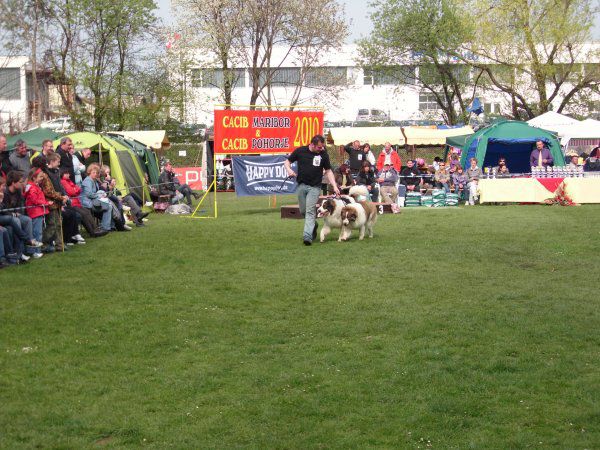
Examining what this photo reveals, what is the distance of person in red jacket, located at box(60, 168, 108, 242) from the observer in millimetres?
15109

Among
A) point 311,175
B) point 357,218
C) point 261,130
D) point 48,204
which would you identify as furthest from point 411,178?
point 48,204

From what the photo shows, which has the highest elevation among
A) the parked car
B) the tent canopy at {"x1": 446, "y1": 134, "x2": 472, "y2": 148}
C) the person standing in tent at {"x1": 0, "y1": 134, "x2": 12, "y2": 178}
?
the parked car

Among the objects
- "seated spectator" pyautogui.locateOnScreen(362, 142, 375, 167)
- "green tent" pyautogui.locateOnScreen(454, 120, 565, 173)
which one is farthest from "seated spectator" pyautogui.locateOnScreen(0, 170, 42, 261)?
"green tent" pyautogui.locateOnScreen(454, 120, 565, 173)

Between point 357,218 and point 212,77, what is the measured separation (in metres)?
35.2

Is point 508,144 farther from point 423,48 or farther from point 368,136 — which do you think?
point 423,48

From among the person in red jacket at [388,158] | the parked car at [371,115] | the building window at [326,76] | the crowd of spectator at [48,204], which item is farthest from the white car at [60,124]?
the crowd of spectator at [48,204]

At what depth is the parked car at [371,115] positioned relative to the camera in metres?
64.4

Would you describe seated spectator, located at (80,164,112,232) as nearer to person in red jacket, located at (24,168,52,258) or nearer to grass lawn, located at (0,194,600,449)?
person in red jacket, located at (24,168,52,258)

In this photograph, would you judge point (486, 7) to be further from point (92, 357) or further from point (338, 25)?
point (92, 357)

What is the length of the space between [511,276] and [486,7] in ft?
109

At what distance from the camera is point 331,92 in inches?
1966

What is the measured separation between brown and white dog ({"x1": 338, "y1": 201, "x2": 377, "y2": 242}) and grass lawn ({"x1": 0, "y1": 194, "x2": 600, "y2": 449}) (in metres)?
1.09

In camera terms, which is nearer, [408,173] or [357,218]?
[357,218]

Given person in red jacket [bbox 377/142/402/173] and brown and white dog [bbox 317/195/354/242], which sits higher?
person in red jacket [bbox 377/142/402/173]
